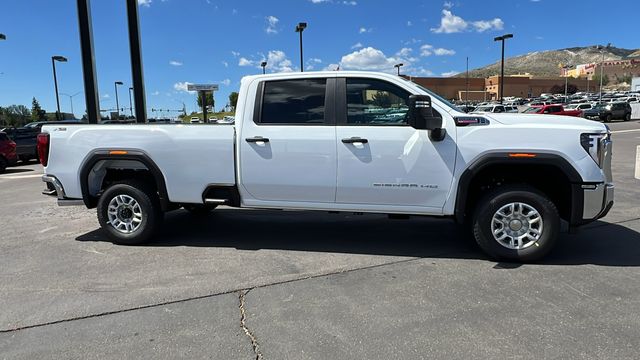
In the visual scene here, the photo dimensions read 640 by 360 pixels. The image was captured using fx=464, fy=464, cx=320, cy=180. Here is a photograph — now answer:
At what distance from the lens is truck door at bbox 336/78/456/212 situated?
486 centimetres

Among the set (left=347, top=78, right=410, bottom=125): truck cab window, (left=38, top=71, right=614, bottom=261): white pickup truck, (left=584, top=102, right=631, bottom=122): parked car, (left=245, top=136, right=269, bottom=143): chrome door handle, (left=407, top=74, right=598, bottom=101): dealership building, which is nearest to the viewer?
(left=38, top=71, right=614, bottom=261): white pickup truck

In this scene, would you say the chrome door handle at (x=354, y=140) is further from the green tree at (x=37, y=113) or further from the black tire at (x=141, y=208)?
the green tree at (x=37, y=113)

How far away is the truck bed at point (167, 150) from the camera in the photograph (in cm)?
536

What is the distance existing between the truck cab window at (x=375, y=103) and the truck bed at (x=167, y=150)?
1417 mm

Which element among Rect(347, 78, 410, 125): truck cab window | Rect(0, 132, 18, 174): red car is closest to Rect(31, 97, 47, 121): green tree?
Rect(0, 132, 18, 174): red car

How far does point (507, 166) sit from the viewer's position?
493cm

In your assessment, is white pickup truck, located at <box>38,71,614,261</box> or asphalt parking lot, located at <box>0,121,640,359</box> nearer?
asphalt parking lot, located at <box>0,121,640,359</box>

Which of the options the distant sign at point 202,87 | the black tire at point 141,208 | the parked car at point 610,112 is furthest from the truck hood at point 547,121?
the parked car at point 610,112

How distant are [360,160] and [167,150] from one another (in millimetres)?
2301

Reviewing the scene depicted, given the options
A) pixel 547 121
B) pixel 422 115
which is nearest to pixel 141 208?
pixel 422 115

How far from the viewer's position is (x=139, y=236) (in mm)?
5766

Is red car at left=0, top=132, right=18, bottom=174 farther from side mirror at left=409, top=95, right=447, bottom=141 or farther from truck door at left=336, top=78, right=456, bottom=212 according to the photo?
side mirror at left=409, top=95, right=447, bottom=141

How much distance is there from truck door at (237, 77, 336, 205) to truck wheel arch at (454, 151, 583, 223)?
1364mm

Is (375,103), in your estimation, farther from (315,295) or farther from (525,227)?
(315,295)
